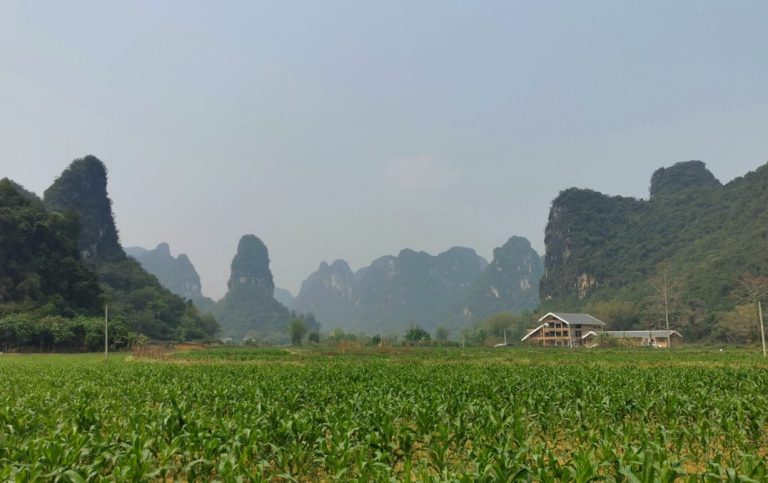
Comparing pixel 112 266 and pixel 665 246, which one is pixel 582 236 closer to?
pixel 665 246

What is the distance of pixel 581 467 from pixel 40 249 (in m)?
93.7

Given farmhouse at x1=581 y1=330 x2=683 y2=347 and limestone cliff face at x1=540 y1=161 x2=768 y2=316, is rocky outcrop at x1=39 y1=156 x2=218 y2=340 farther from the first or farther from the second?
limestone cliff face at x1=540 y1=161 x2=768 y2=316

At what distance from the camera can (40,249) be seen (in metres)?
79.2

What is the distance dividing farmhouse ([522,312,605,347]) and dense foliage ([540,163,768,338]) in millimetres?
11571

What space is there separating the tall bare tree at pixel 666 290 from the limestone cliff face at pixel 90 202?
128 m

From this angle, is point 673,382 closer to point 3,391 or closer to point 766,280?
point 3,391

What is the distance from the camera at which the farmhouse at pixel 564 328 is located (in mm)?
95250

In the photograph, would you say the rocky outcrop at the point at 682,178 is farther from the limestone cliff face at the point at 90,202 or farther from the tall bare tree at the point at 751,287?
the limestone cliff face at the point at 90,202

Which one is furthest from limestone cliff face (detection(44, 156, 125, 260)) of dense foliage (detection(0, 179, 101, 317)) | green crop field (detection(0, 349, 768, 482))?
green crop field (detection(0, 349, 768, 482))

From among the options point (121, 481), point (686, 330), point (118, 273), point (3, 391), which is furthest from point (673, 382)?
point (118, 273)

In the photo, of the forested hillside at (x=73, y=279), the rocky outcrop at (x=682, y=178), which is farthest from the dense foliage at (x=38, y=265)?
the rocky outcrop at (x=682, y=178)

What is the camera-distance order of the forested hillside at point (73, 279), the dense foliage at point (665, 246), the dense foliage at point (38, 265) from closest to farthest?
the forested hillside at point (73, 279) → the dense foliage at point (38, 265) → the dense foliage at point (665, 246)

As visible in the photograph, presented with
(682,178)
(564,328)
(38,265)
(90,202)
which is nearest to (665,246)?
(682,178)

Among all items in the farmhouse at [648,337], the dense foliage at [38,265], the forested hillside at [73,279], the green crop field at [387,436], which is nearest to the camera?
the green crop field at [387,436]
